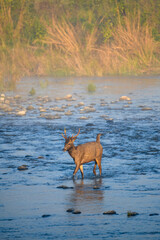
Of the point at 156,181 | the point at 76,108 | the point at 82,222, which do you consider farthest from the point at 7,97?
the point at 82,222

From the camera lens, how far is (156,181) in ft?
30.9

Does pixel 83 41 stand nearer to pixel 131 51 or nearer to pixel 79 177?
pixel 131 51

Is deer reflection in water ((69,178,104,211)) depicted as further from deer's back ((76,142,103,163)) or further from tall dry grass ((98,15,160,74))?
tall dry grass ((98,15,160,74))

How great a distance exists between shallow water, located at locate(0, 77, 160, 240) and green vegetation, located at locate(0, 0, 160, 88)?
1237 centimetres

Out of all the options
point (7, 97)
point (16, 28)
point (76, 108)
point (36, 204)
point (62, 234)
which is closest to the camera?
point (62, 234)

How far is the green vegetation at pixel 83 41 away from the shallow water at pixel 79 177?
12368mm

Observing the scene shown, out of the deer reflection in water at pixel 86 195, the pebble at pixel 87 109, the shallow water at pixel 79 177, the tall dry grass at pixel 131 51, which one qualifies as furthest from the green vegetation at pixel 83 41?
the deer reflection in water at pixel 86 195

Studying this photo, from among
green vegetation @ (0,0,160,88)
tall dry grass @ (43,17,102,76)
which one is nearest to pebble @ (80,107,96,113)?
green vegetation @ (0,0,160,88)

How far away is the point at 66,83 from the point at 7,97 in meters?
7.01

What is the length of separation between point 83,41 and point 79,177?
84.4 feet

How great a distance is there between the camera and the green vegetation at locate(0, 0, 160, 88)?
32.4m

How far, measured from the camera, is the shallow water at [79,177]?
23.5 ft

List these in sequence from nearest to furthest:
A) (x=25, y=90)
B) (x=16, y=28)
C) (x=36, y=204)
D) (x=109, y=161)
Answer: (x=36, y=204), (x=109, y=161), (x=25, y=90), (x=16, y=28)

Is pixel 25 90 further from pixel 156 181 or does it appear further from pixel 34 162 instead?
pixel 156 181
